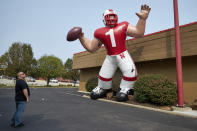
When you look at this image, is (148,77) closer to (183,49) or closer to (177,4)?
(183,49)

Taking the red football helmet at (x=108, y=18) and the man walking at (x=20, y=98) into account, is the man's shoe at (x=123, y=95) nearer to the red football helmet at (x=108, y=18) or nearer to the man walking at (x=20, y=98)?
the red football helmet at (x=108, y=18)

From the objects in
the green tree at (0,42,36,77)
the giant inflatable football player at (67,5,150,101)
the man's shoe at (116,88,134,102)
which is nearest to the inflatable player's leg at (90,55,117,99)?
the giant inflatable football player at (67,5,150,101)

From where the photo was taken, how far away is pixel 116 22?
7922mm

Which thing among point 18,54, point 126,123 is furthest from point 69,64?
point 126,123

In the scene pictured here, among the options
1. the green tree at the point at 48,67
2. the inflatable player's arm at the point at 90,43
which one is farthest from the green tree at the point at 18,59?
the inflatable player's arm at the point at 90,43

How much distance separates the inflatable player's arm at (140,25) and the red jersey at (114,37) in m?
0.30

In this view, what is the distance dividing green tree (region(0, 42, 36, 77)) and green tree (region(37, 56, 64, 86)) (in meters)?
3.97

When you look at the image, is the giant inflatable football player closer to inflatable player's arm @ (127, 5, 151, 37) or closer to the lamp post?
inflatable player's arm @ (127, 5, 151, 37)

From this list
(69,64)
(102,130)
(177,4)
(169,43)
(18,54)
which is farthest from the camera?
(69,64)

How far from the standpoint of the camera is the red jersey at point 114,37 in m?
7.77

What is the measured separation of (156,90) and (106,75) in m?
2.69

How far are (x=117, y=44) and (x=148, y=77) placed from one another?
2476 mm

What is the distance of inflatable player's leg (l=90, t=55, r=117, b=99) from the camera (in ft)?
28.0

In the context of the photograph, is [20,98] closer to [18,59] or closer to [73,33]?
[73,33]
